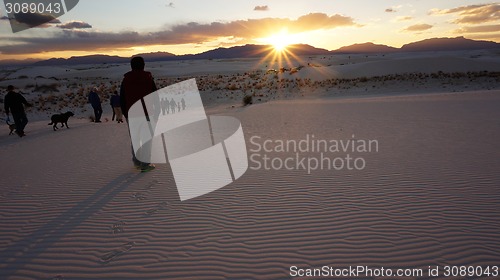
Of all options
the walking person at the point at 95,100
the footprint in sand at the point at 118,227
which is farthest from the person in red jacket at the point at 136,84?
the walking person at the point at 95,100

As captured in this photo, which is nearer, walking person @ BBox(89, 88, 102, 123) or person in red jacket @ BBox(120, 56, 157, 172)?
person in red jacket @ BBox(120, 56, 157, 172)

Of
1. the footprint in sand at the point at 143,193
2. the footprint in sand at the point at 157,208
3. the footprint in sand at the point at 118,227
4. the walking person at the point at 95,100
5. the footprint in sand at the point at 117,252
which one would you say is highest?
the walking person at the point at 95,100

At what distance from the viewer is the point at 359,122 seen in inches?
491

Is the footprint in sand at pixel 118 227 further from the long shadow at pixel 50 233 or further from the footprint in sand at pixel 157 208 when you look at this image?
the long shadow at pixel 50 233

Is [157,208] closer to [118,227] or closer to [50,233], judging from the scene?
[118,227]

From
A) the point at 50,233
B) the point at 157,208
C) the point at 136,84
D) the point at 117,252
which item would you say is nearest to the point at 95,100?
the point at 136,84

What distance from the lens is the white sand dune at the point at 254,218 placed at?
3.72m

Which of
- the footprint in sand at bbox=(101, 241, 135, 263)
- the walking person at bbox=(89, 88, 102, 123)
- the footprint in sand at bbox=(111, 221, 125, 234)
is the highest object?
the walking person at bbox=(89, 88, 102, 123)

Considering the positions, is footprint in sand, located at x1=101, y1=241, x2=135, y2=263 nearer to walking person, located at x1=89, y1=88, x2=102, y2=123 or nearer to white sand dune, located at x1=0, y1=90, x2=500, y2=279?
white sand dune, located at x1=0, y1=90, x2=500, y2=279

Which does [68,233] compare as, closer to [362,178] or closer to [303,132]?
[362,178]

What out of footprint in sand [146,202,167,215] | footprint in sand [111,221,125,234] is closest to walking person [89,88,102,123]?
footprint in sand [146,202,167,215]

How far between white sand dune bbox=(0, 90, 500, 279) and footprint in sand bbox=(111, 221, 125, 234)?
0.03 meters

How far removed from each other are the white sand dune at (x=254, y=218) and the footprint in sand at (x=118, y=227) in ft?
0.09

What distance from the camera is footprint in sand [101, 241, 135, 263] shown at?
12.7ft
